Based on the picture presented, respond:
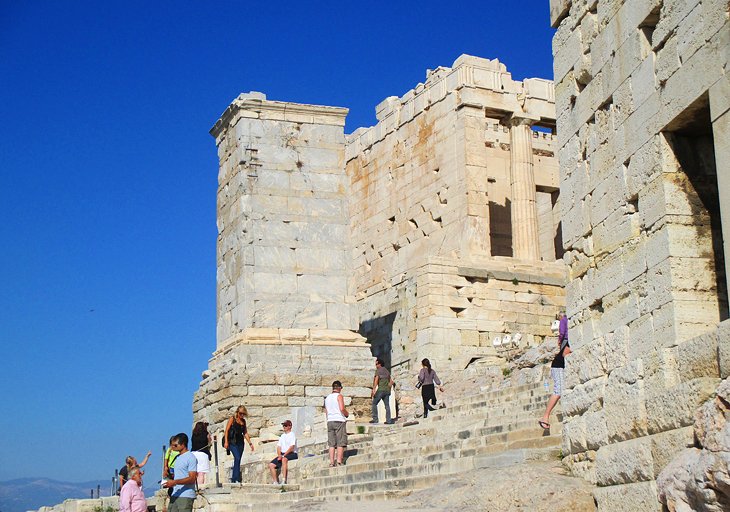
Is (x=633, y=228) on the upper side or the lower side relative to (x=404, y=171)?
lower

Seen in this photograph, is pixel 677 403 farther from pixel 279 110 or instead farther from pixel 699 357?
pixel 279 110

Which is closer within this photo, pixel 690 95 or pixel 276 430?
pixel 690 95

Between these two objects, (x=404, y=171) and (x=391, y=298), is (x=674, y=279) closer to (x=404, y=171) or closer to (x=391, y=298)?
(x=391, y=298)

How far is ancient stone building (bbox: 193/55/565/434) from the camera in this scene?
23.0 metres

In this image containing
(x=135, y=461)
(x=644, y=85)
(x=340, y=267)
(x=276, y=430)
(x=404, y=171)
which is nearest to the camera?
(x=644, y=85)

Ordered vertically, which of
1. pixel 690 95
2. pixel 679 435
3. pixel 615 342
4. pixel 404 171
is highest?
pixel 404 171

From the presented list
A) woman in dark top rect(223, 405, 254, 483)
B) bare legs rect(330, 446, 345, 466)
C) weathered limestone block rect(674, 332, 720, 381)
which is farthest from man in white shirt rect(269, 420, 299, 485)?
weathered limestone block rect(674, 332, 720, 381)

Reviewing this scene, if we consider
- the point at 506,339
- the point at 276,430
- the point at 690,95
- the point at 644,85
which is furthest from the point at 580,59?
the point at 506,339

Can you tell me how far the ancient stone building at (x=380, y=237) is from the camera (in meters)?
23.0

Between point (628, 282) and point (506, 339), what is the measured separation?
1521 cm

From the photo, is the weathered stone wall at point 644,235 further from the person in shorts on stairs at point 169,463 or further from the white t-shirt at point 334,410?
the white t-shirt at point 334,410

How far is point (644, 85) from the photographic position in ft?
32.7

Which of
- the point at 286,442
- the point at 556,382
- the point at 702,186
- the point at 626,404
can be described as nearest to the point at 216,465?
the point at 286,442

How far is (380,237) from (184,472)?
22312 mm
